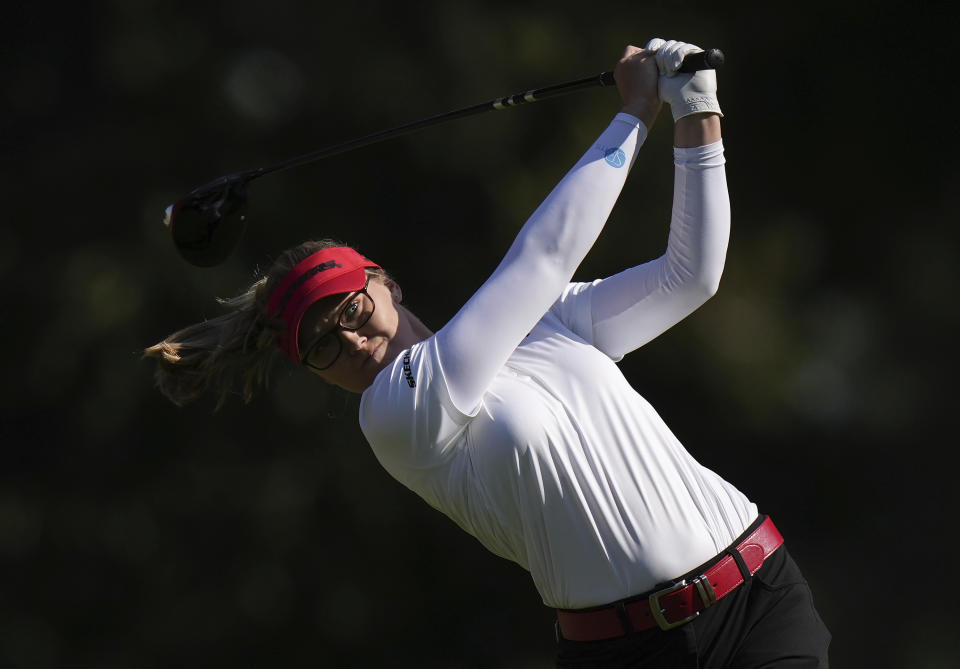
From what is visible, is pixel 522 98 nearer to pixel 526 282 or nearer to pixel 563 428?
pixel 526 282

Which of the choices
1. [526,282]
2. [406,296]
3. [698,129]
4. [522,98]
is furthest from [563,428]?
[406,296]

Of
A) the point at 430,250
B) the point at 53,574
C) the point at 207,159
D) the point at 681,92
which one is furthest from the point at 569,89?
the point at 53,574

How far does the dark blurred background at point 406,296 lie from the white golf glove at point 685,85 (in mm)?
1749

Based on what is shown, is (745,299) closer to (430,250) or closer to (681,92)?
(430,250)

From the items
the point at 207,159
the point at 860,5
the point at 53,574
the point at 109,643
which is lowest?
the point at 109,643

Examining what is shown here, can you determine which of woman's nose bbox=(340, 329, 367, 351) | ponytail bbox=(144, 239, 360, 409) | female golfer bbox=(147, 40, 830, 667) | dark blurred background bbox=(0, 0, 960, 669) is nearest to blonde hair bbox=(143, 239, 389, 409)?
ponytail bbox=(144, 239, 360, 409)

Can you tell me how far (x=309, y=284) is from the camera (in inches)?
73.7

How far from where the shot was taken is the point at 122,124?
3.61 metres

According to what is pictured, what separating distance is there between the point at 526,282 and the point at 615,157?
0.22 meters

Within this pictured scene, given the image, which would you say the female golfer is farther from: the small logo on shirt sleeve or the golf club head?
the golf club head

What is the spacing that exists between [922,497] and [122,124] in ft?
8.43

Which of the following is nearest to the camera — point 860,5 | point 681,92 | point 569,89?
point 681,92

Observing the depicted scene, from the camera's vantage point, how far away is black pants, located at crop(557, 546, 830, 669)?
1.68 meters

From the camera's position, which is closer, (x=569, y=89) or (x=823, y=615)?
(x=569, y=89)
